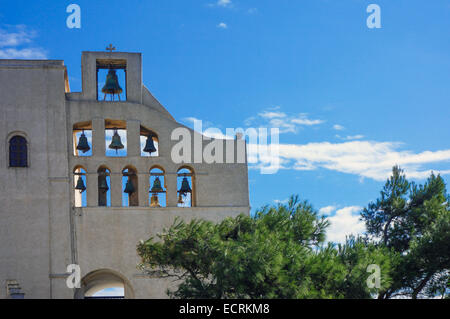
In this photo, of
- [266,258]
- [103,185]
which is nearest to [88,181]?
[103,185]

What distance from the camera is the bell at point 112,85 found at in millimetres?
24234

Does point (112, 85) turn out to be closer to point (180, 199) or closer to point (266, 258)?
point (180, 199)

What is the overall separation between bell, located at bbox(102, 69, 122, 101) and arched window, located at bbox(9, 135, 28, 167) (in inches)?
125

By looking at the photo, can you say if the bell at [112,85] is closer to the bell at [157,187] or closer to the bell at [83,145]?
the bell at [83,145]

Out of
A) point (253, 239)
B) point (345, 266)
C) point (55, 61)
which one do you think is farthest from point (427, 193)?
point (55, 61)

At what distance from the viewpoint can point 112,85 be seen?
24250 mm

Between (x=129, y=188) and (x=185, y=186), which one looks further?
(x=185, y=186)

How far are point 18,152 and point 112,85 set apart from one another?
12.3 ft

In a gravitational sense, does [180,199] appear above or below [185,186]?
below

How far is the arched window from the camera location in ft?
75.4

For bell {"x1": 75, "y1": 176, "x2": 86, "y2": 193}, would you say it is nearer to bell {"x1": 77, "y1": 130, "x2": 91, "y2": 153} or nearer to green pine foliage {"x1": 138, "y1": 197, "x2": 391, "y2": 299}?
bell {"x1": 77, "y1": 130, "x2": 91, "y2": 153}

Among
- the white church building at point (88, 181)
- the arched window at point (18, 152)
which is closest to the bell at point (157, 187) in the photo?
A: the white church building at point (88, 181)

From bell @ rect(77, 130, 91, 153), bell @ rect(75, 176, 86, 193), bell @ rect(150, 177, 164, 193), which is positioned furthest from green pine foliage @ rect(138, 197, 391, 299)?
bell @ rect(77, 130, 91, 153)
